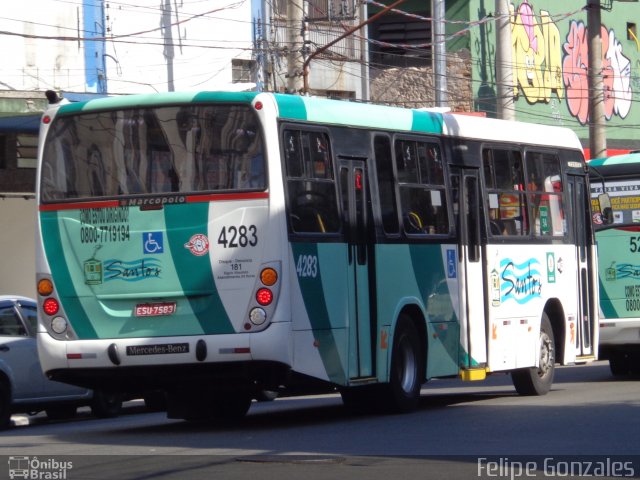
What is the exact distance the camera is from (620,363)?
64.8 feet

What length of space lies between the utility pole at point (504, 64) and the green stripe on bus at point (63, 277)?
66.9ft

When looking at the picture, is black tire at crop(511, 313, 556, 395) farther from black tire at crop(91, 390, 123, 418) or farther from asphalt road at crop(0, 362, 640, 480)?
black tire at crop(91, 390, 123, 418)

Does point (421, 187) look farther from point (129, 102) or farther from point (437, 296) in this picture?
point (129, 102)

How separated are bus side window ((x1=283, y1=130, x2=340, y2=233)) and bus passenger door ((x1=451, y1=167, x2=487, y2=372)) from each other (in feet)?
8.12

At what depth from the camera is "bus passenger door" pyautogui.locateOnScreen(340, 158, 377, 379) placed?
12.9 m

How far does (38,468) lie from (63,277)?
281 cm

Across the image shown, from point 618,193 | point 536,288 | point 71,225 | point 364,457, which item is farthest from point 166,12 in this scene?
point 364,457

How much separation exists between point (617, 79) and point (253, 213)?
110ft

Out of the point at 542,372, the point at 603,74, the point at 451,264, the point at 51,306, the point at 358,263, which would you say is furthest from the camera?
the point at 603,74

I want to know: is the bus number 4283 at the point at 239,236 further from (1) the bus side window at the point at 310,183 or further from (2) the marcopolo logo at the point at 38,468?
(2) the marcopolo logo at the point at 38,468

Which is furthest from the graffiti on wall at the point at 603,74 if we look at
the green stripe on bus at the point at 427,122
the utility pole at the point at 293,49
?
the green stripe on bus at the point at 427,122

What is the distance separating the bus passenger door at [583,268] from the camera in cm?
1712

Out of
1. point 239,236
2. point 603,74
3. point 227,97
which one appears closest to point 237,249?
point 239,236

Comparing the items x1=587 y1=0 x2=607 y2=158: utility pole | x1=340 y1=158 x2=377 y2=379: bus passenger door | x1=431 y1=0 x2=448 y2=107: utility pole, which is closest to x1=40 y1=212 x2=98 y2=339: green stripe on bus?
x1=340 y1=158 x2=377 y2=379: bus passenger door
